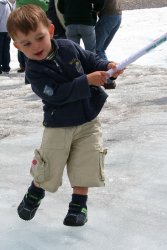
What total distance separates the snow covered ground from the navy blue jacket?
563mm

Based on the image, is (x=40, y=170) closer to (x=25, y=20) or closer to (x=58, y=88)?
(x=58, y=88)

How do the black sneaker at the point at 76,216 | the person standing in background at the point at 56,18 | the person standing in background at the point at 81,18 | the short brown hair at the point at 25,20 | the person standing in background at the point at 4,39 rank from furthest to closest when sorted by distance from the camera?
1. the person standing in background at the point at 4,39
2. the person standing in background at the point at 56,18
3. the person standing in background at the point at 81,18
4. the black sneaker at the point at 76,216
5. the short brown hair at the point at 25,20

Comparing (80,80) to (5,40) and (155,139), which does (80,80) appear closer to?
(155,139)

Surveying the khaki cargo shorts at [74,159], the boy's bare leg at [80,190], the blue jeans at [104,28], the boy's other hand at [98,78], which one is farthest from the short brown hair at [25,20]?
the blue jeans at [104,28]

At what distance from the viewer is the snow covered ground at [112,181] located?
113 inches

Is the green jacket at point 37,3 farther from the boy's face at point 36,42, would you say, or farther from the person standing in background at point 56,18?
the boy's face at point 36,42

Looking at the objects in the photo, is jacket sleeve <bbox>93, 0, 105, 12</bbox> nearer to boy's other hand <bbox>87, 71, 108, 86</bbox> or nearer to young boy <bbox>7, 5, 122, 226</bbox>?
young boy <bbox>7, 5, 122, 226</bbox>

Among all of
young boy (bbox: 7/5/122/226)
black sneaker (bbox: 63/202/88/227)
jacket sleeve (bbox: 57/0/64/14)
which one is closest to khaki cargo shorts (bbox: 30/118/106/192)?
young boy (bbox: 7/5/122/226)

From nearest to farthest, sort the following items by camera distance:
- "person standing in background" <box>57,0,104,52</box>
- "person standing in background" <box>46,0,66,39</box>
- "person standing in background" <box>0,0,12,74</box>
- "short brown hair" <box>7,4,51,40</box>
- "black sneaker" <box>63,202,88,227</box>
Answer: "short brown hair" <box>7,4,51,40</box>
"black sneaker" <box>63,202,88,227</box>
"person standing in background" <box>57,0,104,52</box>
"person standing in background" <box>46,0,66,39</box>
"person standing in background" <box>0,0,12,74</box>

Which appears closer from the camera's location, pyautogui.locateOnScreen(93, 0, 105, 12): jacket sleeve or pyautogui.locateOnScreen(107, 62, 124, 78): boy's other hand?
pyautogui.locateOnScreen(107, 62, 124, 78): boy's other hand

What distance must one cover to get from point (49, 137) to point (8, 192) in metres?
0.75

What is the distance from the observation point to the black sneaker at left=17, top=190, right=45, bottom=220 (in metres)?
3.08

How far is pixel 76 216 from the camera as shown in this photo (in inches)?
118

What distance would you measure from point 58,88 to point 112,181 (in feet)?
3.30
